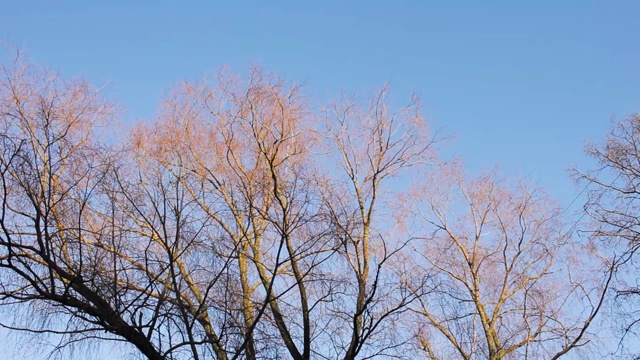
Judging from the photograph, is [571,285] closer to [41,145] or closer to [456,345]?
[456,345]

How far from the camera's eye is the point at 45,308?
5711 millimetres

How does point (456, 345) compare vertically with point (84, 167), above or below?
above

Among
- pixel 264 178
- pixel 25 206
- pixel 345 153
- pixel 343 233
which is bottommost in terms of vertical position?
pixel 25 206

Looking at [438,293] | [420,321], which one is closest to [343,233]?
[438,293]

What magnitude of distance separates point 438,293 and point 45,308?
448 centimetres

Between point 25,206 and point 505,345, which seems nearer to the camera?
point 25,206

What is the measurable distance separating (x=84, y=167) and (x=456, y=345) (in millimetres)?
7890

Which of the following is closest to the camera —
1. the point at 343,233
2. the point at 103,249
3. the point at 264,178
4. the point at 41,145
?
the point at 103,249

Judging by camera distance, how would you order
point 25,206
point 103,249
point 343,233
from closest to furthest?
1. point 103,249
2. point 25,206
3. point 343,233

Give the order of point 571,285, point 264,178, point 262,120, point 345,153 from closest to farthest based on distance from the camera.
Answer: point 264,178 < point 262,120 < point 345,153 < point 571,285

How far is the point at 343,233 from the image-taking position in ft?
26.5

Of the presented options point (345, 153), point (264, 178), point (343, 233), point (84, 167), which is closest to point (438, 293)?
point (343, 233)

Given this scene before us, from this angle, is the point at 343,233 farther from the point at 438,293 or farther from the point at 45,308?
the point at 45,308

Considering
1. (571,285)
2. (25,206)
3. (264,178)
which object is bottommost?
(25,206)
